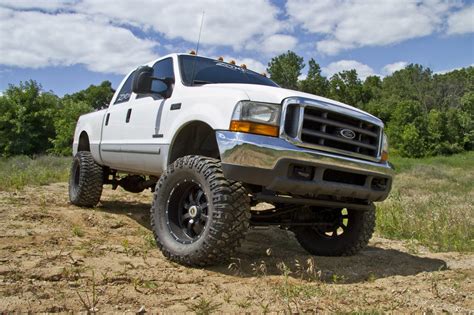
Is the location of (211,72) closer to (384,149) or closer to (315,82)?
(384,149)

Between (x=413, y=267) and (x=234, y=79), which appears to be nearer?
(x=413, y=267)

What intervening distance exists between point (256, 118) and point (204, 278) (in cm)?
132

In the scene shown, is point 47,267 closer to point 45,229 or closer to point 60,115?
point 45,229

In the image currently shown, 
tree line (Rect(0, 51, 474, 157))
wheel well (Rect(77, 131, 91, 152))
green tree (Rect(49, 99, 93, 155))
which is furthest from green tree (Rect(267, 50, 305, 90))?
wheel well (Rect(77, 131, 91, 152))

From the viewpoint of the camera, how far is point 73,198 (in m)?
7.07

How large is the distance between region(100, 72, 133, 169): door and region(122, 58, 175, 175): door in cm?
16

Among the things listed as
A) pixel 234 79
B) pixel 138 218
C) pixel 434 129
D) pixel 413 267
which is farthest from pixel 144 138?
pixel 434 129

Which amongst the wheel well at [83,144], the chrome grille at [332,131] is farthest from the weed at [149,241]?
the wheel well at [83,144]

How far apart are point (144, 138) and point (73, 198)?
268 cm

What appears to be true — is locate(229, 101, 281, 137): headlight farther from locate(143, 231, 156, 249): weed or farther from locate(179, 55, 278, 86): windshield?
locate(143, 231, 156, 249): weed

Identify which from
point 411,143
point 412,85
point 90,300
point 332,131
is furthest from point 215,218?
point 412,85

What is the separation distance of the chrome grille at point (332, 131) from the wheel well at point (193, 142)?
1081 mm

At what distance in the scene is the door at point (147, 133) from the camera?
477cm

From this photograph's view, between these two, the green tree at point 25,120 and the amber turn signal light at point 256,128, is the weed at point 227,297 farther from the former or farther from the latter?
the green tree at point 25,120
